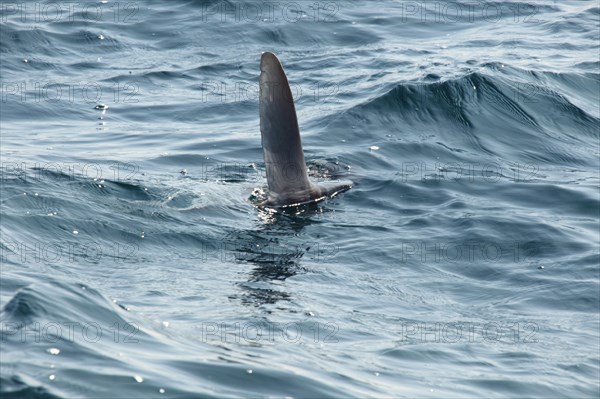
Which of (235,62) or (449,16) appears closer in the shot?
(235,62)

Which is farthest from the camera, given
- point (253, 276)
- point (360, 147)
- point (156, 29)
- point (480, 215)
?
point (156, 29)

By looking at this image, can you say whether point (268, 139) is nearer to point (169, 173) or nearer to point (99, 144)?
point (169, 173)

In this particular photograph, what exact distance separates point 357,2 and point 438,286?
1659 centimetres

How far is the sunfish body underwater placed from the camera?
11992mm

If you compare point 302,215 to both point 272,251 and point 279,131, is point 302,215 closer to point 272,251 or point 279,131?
point 279,131

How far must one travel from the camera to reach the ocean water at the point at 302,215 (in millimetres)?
8406

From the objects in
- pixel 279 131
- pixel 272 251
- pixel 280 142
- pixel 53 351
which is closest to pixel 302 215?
pixel 280 142

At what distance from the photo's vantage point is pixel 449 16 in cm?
2578

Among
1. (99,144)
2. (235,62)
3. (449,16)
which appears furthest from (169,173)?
(449,16)

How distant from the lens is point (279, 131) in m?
12.3

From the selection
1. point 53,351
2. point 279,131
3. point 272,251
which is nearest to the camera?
point 53,351

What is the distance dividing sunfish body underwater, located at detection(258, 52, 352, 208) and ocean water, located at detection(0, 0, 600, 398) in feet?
0.95

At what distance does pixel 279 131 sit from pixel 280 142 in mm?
128

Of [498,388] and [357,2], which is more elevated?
[357,2]
